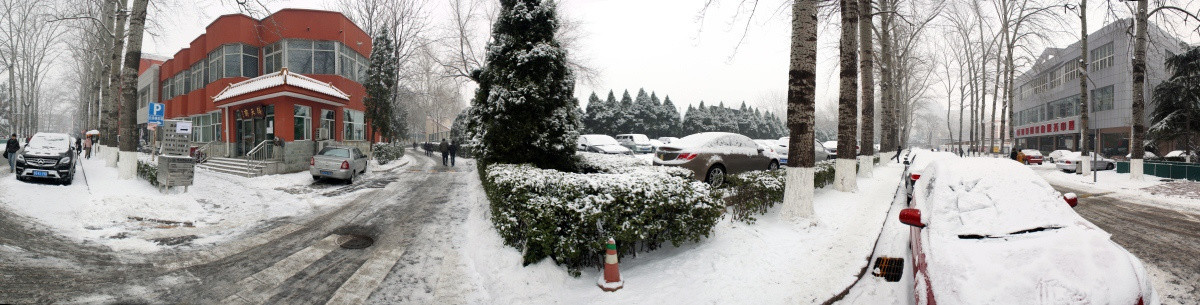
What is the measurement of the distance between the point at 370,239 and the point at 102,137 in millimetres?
15631

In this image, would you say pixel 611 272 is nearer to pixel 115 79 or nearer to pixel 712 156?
pixel 712 156

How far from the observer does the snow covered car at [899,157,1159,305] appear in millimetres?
2566

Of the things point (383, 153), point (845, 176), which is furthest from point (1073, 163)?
point (383, 153)

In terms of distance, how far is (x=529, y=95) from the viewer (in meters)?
9.55

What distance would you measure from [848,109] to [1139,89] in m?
11.1

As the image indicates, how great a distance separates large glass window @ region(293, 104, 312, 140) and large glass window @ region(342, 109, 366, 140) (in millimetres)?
2799

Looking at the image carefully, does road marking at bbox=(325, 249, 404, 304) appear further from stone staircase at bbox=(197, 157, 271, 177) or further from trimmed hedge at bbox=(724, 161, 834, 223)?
stone staircase at bbox=(197, 157, 271, 177)

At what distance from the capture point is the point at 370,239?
6.58m

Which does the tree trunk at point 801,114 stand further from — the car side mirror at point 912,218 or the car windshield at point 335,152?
the car windshield at point 335,152

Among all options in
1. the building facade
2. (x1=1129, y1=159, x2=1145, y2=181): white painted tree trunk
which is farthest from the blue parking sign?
(x1=1129, y1=159, x2=1145, y2=181): white painted tree trunk

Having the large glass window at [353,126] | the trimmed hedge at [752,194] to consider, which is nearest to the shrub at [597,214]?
the trimmed hedge at [752,194]

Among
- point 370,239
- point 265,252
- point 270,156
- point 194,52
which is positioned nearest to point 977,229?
point 370,239

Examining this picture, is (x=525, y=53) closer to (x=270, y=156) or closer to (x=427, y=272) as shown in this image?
(x=427, y=272)

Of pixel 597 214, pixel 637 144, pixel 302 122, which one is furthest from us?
pixel 637 144
